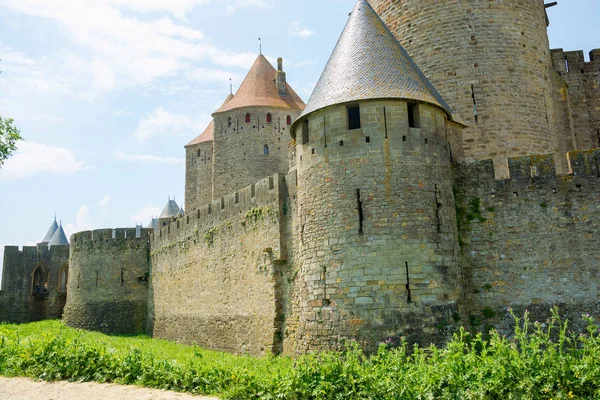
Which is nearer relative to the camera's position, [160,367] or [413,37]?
[160,367]

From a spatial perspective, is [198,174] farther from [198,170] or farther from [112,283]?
[112,283]

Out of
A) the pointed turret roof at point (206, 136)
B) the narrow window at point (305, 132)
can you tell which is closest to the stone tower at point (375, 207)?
the narrow window at point (305, 132)

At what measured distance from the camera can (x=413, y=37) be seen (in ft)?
53.4

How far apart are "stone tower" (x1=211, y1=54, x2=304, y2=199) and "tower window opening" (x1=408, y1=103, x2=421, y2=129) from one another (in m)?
17.8

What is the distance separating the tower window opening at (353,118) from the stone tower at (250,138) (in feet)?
57.3

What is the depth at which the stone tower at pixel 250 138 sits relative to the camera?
2998cm

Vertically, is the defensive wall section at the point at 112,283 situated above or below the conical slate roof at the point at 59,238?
below

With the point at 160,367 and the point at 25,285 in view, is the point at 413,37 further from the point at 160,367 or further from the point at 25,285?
the point at 25,285

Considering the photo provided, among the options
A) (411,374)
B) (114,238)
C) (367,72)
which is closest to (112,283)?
(114,238)

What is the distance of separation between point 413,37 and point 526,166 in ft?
18.5

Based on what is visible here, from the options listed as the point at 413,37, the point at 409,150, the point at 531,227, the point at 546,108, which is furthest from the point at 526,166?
the point at 413,37

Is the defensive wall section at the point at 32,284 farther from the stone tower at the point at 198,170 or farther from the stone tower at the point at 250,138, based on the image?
the stone tower at the point at 250,138

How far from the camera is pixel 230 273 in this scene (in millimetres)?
17562

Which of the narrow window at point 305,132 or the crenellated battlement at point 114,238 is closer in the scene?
the narrow window at point 305,132
